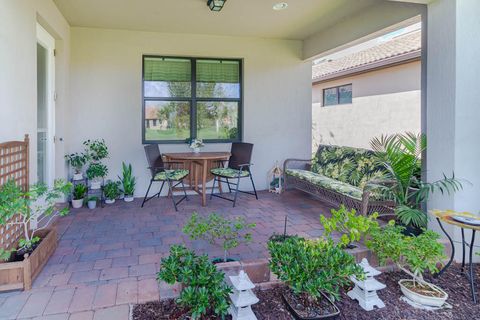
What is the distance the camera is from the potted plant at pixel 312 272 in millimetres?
1790

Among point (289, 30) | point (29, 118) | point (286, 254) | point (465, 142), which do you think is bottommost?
point (286, 254)

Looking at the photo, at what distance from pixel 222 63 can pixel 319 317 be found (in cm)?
447

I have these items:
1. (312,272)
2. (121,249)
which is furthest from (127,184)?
(312,272)

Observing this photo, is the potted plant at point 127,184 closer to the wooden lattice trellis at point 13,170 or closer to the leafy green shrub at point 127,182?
the leafy green shrub at point 127,182

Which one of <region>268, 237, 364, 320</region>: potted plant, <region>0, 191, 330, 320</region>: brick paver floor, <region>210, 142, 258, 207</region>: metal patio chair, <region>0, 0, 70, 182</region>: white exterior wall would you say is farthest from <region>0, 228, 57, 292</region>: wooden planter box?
<region>210, 142, 258, 207</region>: metal patio chair

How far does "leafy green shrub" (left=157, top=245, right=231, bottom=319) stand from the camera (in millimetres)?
1728

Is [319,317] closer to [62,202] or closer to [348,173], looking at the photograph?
[348,173]

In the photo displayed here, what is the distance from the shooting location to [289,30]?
5.13 metres

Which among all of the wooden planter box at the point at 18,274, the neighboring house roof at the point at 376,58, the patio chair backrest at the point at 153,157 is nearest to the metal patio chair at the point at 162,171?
the patio chair backrest at the point at 153,157

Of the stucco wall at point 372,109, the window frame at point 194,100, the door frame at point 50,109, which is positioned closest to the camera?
the door frame at point 50,109

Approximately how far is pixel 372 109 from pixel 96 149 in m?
6.19

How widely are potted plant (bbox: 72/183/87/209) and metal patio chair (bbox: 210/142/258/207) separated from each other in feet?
5.97

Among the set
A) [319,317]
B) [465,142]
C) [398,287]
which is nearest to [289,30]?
[465,142]

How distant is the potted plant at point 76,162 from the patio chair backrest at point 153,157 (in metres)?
0.92
